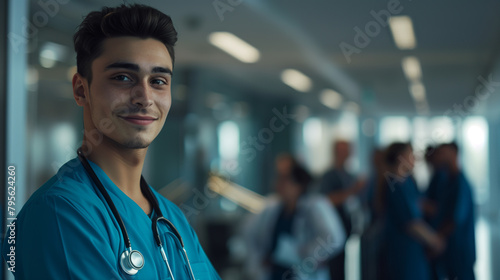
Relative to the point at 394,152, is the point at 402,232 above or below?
below

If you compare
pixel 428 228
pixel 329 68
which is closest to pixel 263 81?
pixel 329 68

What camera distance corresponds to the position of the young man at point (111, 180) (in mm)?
806

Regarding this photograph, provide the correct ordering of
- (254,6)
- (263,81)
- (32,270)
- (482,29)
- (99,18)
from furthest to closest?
(263,81) < (482,29) < (254,6) < (99,18) < (32,270)

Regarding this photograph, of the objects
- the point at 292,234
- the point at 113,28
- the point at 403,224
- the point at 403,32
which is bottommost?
the point at 292,234

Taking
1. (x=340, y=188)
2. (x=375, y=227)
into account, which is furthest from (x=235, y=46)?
(x=375, y=227)

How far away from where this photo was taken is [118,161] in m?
0.93

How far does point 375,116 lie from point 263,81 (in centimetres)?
564

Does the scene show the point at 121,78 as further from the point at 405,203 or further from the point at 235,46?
the point at 235,46

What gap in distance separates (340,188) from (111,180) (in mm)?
3986

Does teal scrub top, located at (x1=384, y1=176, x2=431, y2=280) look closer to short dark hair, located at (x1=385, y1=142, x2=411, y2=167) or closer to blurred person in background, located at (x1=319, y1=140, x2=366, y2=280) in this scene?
short dark hair, located at (x1=385, y1=142, x2=411, y2=167)

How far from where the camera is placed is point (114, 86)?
0.87 meters

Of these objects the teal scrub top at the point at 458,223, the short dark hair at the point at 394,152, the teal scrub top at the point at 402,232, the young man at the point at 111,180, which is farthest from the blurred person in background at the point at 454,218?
the young man at the point at 111,180

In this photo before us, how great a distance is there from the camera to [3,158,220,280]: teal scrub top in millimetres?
796

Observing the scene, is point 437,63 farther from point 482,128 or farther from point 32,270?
point 32,270
